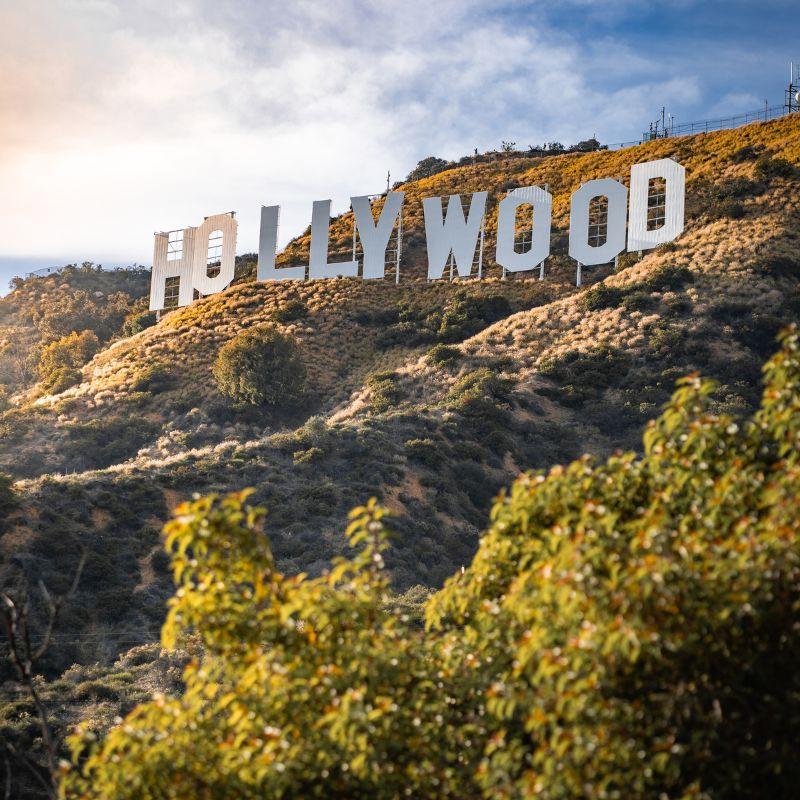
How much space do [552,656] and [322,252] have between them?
6201 centimetres

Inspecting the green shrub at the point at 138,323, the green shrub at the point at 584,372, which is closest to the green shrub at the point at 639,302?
the green shrub at the point at 584,372

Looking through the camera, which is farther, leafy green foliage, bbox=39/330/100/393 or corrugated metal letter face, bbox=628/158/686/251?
leafy green foliage, bbox=39/330/100/393

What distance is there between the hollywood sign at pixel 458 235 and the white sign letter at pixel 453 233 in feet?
0.20

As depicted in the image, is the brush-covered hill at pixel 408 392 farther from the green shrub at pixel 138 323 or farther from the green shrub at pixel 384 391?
the green shrub at pixel 138 323

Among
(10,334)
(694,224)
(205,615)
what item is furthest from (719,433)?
(10,334)

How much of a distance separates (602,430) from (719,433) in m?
37.4

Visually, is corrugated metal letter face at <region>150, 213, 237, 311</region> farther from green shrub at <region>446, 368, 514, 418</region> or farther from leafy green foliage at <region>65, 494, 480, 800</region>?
leafy green foliage at <region>65, 494, 480, 800</region>

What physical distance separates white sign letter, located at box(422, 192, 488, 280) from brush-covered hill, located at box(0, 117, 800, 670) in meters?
1.86

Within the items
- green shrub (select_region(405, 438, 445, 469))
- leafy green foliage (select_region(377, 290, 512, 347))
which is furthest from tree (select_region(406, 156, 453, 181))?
green shrub (select_region(405, 438, 445, 469))

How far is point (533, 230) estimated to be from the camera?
61.4 m

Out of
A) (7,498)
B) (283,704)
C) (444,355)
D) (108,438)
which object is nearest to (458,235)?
(444,355)

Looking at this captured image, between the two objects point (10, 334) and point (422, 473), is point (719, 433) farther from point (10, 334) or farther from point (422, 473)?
point (10, 334)

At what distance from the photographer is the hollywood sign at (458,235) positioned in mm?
58406

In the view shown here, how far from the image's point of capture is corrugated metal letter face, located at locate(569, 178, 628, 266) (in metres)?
58.6
